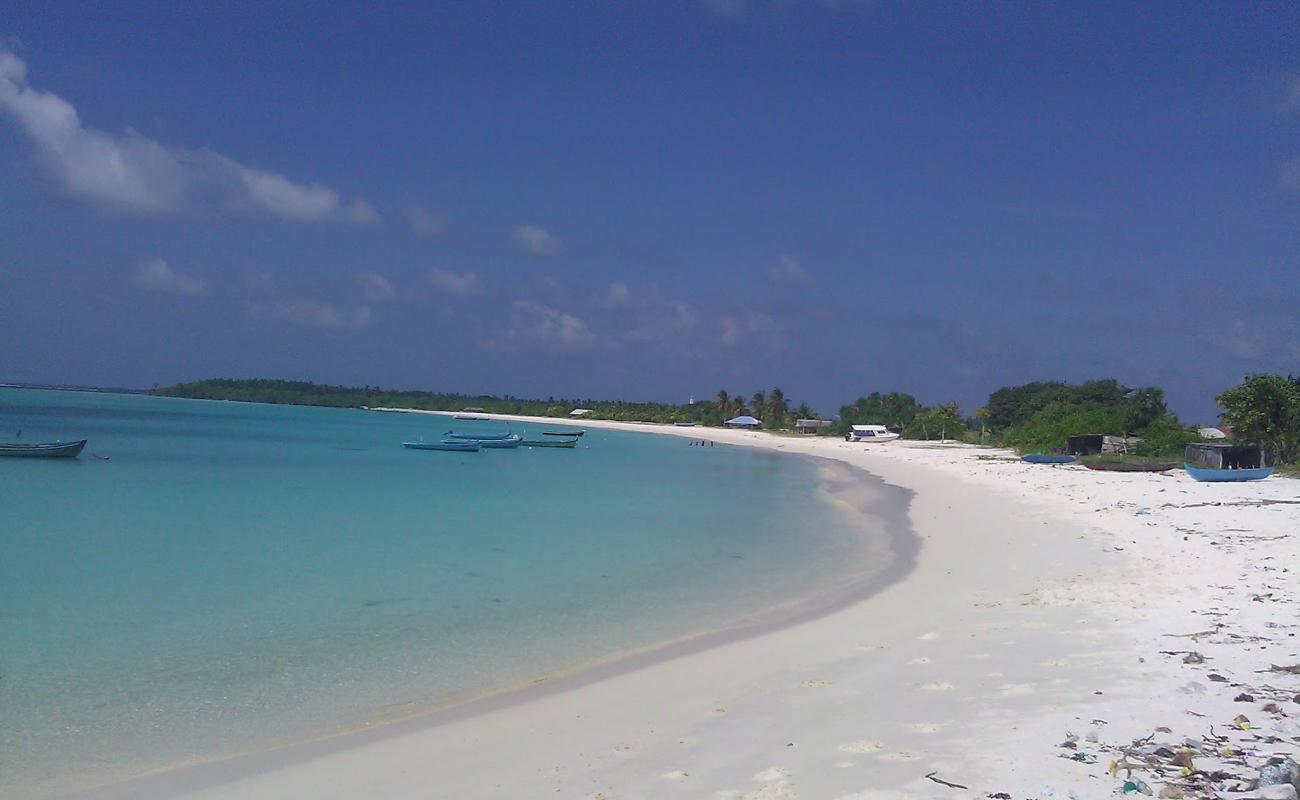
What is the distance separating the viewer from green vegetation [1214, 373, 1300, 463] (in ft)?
83.1

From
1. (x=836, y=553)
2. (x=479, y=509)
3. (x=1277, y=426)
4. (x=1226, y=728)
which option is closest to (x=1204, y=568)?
(x=836, y=553)

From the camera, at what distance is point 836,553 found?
47.9 ft

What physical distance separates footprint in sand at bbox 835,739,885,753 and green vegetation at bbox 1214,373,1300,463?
85.9 ft

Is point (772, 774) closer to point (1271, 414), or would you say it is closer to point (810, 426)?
point (1271, 414)

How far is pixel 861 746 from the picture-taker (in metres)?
5.21

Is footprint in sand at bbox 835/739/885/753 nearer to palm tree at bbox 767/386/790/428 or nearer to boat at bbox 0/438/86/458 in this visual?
boat at bbox 0/438/86/458

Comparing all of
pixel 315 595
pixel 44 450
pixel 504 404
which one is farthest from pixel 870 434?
pixel 504 404

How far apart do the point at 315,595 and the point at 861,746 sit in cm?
809

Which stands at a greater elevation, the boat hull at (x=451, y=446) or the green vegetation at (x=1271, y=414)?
the green vegetation at (x=1271, y=414)

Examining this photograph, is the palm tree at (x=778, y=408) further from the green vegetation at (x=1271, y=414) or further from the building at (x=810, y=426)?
the green vegetation at (x=1271, y=414)

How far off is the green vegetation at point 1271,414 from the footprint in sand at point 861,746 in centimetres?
2617

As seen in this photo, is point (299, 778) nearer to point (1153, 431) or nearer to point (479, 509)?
point (479, 509)

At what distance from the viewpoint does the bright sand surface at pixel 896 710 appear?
4812mm

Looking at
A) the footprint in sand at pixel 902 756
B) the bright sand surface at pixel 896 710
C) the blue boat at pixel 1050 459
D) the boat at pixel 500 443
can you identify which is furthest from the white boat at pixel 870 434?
the footprint in sand at pixel 902 756
